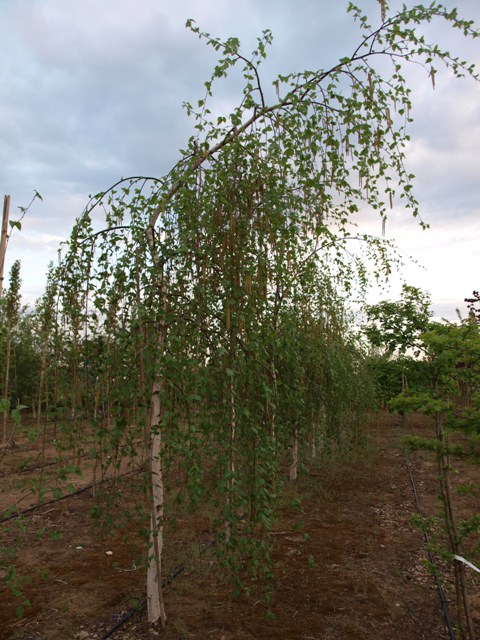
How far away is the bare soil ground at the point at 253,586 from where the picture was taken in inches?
144

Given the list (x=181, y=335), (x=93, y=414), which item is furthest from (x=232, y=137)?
(x=93, y=414)

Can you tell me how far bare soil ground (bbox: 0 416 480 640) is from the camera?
12.0ft

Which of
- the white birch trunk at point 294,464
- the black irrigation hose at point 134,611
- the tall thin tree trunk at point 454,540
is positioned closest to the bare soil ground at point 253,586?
the black irrigation hose at point 134,611

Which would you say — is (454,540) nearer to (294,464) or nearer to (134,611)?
(134,611)

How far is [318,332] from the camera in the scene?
7.27 m

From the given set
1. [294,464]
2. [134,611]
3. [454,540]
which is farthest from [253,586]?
[294,464]

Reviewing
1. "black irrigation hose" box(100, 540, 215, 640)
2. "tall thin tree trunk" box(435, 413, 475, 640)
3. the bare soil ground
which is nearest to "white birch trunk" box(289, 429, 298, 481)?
the bare soil ground

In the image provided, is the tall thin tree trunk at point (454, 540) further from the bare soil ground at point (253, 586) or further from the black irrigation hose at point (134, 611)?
the black irrigation hose at point (134, 611)

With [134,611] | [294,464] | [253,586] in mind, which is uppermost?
[294,464]

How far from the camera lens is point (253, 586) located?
3723 millimetres

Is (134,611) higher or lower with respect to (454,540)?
lower

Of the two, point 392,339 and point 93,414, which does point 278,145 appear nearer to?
point 93,414

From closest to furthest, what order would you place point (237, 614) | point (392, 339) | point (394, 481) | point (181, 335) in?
point (181, 335), point (237, 614), point (392, 339), point (394, 481)

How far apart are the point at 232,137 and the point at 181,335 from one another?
1.37 m
